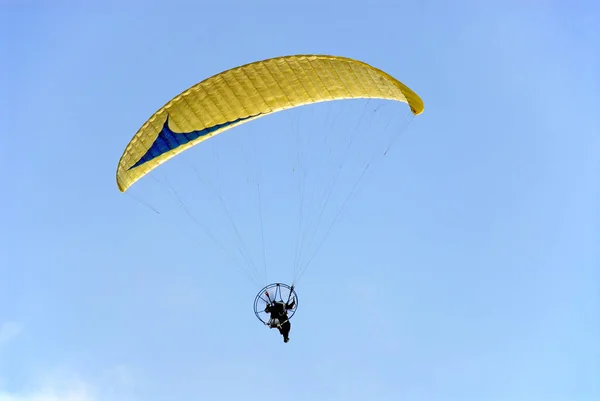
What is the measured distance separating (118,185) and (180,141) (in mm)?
2642

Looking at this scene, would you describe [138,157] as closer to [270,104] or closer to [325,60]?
[270,104]

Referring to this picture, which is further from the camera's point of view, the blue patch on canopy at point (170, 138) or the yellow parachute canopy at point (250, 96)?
the blue patch on canopy at point (170, 138)

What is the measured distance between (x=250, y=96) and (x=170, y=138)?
2.82m

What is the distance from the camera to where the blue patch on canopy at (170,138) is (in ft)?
72.1

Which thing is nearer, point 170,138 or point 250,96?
point 250,96

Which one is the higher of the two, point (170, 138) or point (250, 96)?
point (250, 96)

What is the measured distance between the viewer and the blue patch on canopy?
21984 mm

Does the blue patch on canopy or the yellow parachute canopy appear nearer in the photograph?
the yellow parachute canopy

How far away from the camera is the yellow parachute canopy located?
21.4 metres

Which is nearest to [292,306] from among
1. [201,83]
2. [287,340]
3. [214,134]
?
[287,340]

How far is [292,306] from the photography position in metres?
22.0

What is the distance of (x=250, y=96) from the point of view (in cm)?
2181

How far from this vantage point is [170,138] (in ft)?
72.3

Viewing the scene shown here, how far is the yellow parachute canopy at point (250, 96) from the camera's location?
21.4 meters
